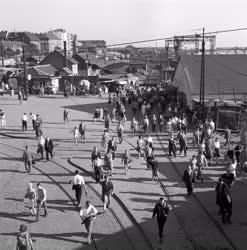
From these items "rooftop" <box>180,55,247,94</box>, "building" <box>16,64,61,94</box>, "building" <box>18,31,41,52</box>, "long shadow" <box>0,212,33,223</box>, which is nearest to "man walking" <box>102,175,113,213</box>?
"long shadow" <box>0,212,33,223</box>

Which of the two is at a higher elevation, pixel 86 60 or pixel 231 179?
pixel 86 60

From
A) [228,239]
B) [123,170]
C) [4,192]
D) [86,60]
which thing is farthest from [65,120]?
[86,60]

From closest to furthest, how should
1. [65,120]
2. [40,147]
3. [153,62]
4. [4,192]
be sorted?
[4,192]
[40,147]
[65,120]
[153,62]

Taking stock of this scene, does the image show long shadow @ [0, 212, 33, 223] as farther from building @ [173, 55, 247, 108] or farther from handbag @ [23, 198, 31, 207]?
building @ [173, 55, 247, 108]

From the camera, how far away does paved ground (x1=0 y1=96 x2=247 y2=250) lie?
13430 millimetres

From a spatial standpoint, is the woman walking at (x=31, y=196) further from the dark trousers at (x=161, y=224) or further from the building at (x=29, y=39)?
the building at (x=29, y=39)

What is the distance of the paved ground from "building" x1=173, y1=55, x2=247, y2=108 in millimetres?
13607

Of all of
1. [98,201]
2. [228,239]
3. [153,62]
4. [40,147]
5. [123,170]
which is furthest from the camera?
[153,62]

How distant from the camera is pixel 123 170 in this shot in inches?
825

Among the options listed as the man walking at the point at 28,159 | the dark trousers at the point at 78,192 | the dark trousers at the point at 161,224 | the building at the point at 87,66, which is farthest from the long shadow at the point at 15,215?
the building at the point at 87,66

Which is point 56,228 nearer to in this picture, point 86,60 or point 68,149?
point 68,149

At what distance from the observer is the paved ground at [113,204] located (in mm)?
13430

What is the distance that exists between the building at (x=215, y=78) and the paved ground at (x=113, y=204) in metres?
13.6

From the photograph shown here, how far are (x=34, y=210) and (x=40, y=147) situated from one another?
725cm
